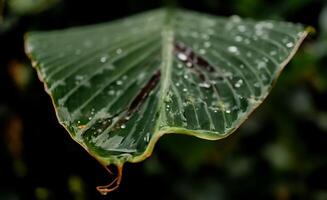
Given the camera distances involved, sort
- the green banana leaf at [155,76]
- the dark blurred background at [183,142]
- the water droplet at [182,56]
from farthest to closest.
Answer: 1. the dark blurred background at [183,142]
2. the water droplet at [182,56]
3. the green banana leaf at [155,76]

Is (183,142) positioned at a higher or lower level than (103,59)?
lower

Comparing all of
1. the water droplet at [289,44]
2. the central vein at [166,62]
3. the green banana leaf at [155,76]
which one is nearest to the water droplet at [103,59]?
the green banana leaf at [155,76]

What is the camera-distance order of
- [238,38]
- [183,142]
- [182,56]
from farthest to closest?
[183,142] → [238,38] → [182,56]

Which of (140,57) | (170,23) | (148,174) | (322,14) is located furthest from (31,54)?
(322,14)

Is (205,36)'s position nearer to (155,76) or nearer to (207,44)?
(207,44)

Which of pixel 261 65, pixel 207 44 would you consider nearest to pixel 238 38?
pixel 207 44

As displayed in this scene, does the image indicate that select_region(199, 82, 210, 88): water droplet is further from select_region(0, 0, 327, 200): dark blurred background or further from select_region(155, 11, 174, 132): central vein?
select_region(0, 0, 327, 200): dark blurred background

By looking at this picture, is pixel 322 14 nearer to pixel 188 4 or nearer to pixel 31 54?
pixel 188 4

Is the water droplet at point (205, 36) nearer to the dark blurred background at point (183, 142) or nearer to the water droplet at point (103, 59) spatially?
the water droplet at point (103, 59)
